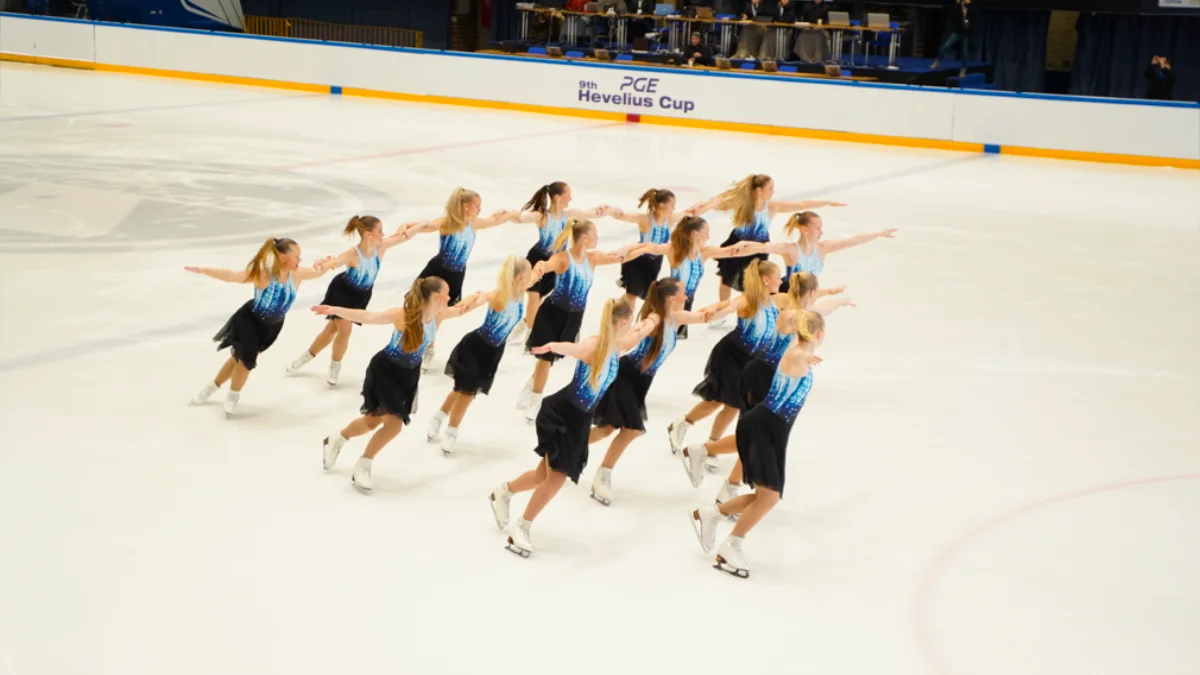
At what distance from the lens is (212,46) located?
27016mm

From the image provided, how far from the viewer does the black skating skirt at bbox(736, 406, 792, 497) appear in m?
5.80

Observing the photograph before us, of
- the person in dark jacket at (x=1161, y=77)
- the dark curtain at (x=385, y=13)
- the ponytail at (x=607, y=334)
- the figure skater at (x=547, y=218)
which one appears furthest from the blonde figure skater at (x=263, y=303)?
the dark curtain at (x=385, y=13)

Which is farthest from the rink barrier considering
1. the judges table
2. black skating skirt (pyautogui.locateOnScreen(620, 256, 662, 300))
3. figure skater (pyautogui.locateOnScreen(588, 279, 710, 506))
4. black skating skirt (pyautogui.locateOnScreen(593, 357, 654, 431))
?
black skating skirt (pyautogui.locateOnScreen(593, 357, 654, 431))

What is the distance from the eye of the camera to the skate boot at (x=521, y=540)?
6.04 m

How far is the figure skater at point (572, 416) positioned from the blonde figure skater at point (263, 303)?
2.16 metres

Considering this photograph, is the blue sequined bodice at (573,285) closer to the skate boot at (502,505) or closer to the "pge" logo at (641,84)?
the skate boot at (502,505)

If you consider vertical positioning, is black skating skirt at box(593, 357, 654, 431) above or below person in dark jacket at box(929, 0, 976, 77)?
below

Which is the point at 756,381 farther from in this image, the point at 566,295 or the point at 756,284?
the point at 566,295

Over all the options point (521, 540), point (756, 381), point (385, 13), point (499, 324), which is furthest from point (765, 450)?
point (385, 13)

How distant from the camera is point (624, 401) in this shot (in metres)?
6.59

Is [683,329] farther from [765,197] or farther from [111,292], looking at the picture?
[111,292]

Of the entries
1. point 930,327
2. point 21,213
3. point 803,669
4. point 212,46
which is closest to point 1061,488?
point 803,669

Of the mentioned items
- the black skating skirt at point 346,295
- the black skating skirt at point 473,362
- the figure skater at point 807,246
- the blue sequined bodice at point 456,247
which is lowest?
the black skating skirt at point 473,362

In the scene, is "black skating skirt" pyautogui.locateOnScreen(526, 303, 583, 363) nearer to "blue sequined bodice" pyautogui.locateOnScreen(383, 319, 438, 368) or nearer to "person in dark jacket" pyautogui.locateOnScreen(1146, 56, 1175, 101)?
"blue sequined bodice" pyautogui.locateOnScreen(383, 319, 438, 368)
